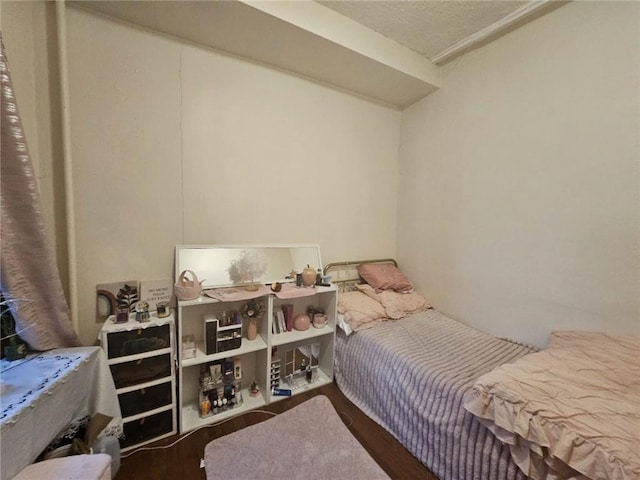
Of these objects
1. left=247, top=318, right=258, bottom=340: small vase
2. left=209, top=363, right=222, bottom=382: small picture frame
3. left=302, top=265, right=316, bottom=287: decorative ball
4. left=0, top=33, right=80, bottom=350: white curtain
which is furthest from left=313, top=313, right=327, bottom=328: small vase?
left=0, top=33, right=80, bottom=350: white curtain

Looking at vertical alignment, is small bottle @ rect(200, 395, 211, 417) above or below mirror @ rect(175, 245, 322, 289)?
below

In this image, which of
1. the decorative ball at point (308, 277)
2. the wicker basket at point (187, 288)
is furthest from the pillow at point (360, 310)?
the wicker basket at point (187, 288)

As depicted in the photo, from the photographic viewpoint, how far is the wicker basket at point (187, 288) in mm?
1550

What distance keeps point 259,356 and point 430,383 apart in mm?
1233

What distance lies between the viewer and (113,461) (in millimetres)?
1250

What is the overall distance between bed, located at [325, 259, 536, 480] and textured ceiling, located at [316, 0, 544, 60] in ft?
6.35

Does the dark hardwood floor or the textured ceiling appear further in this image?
the textured ceiling

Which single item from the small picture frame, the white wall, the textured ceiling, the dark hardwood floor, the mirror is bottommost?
the dark hardwood floor

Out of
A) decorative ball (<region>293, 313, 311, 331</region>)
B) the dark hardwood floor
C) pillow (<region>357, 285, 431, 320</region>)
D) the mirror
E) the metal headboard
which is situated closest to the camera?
the dark hardwood floor

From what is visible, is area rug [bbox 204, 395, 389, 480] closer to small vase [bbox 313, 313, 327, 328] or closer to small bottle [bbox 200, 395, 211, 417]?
small bottle [bbox 200, 395, 211, 417]

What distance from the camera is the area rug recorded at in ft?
4.40

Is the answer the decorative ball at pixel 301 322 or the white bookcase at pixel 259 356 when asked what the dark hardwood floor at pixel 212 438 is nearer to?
the white bookcase at pixel 259 356

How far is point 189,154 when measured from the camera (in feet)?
5.77

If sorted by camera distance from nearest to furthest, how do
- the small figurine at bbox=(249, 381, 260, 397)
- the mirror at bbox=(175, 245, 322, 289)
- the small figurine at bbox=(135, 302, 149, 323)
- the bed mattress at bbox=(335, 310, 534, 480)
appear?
the bed mattress at bbox=(335, 310, 534, 480)
the small figurine at bbox=(135, 302, 149, 323)
the mirror at bbox=(175, 245, 322, 289)
the small figurine at bbox=(249, 381, 260, 397)
